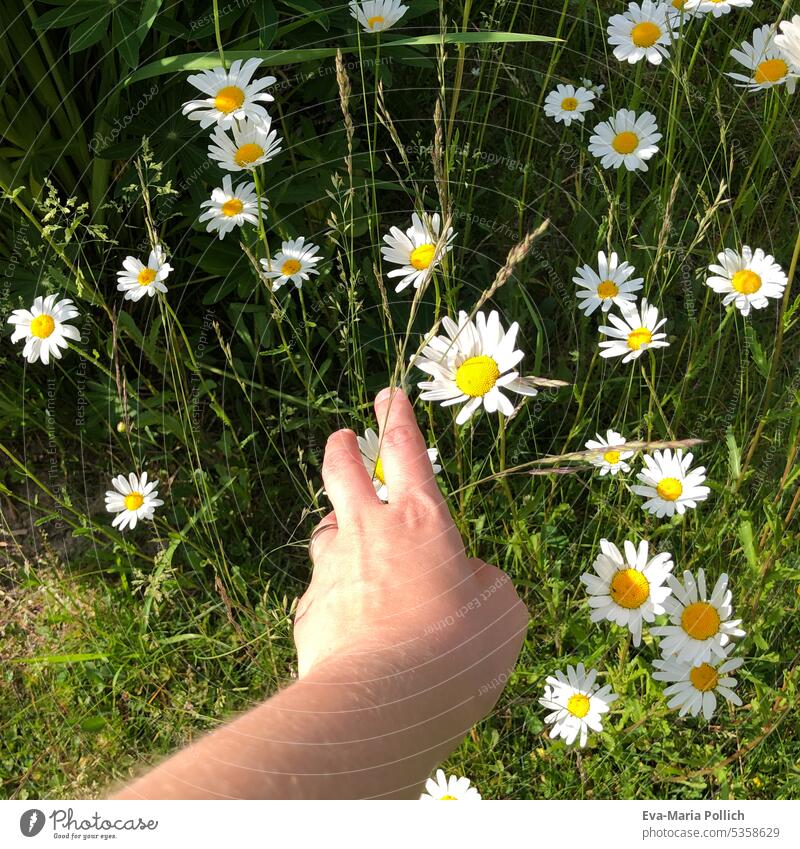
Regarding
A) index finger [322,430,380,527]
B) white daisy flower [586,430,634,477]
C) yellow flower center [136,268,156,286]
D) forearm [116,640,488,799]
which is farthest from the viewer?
yellow flower center [136,268,156,286]

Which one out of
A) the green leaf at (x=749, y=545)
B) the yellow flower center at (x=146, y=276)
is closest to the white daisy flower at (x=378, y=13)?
the yellow flower center at (x=146, y=276)

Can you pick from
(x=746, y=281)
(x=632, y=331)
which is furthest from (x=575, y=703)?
(x=746, y=281)

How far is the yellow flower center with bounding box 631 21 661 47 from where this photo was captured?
1467mm

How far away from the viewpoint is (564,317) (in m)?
1.69

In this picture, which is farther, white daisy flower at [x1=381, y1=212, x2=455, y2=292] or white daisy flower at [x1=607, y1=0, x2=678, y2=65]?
white daisy flower at [x1=607, y1=0, x2=678, y2=65]

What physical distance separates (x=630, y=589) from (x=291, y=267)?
0.82 meters

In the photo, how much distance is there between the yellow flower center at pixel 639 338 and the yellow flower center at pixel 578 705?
23.7 inches

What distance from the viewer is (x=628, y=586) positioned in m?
1.21

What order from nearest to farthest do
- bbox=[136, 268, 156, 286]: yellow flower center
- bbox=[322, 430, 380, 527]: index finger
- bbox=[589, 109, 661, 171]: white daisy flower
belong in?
1. bbox=[322, 430, 380, 527]: index finger
2. bbox=[136, 268, 156, 286]: yellow flower center
3. bbox=[589, 109, 661, 171]: white daisy flower

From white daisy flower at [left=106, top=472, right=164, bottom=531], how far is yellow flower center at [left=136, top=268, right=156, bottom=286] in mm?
350

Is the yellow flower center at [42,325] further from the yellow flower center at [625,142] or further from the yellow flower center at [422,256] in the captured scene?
the yellow flower center at [625,142]

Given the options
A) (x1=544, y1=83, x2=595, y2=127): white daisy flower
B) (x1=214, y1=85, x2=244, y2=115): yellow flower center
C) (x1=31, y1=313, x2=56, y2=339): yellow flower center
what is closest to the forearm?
(x1=31, y1=313, x2=56, y2=339): yellow flower center

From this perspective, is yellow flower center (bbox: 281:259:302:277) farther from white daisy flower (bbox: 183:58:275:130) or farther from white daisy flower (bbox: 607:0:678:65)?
white daisy flower (bbox: 607:0:678:65)
